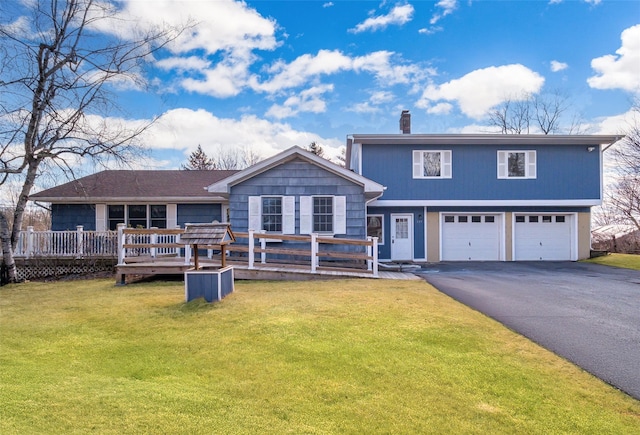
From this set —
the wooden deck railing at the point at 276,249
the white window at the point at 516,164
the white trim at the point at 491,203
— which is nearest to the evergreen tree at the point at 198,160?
the wooden deck railing at the point at 276,249

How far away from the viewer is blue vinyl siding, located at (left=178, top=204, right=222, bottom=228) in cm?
1650

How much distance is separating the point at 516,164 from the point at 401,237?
5992 mm

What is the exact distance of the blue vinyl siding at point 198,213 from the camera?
54.1 feet

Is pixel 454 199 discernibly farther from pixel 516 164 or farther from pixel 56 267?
pixel 56 267

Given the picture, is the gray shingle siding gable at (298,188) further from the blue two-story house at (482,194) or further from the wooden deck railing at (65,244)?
the wooden deck railing at (65,244)

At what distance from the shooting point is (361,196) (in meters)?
12.9

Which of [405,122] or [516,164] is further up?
[405,122]

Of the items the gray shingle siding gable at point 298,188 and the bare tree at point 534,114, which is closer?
the gray shingle siding gable at point 298,188

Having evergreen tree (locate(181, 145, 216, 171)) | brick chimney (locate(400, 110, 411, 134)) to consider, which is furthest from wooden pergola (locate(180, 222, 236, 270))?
evergreen tree (locate(181, 145, 216, 171))

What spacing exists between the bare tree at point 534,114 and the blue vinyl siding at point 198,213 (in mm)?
26163

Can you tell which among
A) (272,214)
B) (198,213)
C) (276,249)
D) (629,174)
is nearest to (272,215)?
(272,214)

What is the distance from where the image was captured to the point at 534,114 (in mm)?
31797

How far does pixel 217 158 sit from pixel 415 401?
39.6 meters

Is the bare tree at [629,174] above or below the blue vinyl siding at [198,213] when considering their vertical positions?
above
